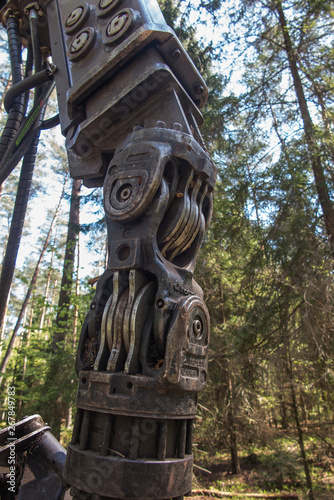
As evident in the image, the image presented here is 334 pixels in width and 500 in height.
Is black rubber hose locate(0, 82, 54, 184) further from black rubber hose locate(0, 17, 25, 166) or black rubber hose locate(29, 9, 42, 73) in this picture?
black rubber hose locate(29, 9, 42, 73)

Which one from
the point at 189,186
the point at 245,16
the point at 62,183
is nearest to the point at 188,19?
the point at 245,16

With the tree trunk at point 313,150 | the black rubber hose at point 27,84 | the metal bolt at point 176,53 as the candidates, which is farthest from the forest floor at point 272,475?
the black rubber hose at point 27,84

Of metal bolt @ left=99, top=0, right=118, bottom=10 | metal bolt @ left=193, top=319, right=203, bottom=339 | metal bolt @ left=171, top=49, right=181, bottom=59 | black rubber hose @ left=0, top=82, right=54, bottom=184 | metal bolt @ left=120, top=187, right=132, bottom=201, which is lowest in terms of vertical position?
metal bolt @ left=193, top=319, right=203, bottom=339

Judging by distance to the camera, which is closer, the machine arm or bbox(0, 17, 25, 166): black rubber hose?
the machine arm

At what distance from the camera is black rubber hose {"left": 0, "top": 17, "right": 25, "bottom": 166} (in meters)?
3.40

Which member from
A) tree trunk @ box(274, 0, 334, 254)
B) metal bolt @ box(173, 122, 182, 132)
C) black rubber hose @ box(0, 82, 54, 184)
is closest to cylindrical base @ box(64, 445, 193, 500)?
metal bolt @ box(173, 122, 182, 132)

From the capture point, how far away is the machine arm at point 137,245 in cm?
171

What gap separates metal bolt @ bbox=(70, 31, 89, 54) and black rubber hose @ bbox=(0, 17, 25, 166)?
982 mm

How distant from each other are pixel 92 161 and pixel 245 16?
585 cm

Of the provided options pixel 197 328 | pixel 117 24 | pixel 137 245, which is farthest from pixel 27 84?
pixel 197 328

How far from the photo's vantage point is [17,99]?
3.52 meters

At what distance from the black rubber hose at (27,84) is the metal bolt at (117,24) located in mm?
828

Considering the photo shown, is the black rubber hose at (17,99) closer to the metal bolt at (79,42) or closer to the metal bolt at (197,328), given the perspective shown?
the metal bolt at (79,42)

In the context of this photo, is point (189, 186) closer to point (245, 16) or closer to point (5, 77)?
point (245, 16)
